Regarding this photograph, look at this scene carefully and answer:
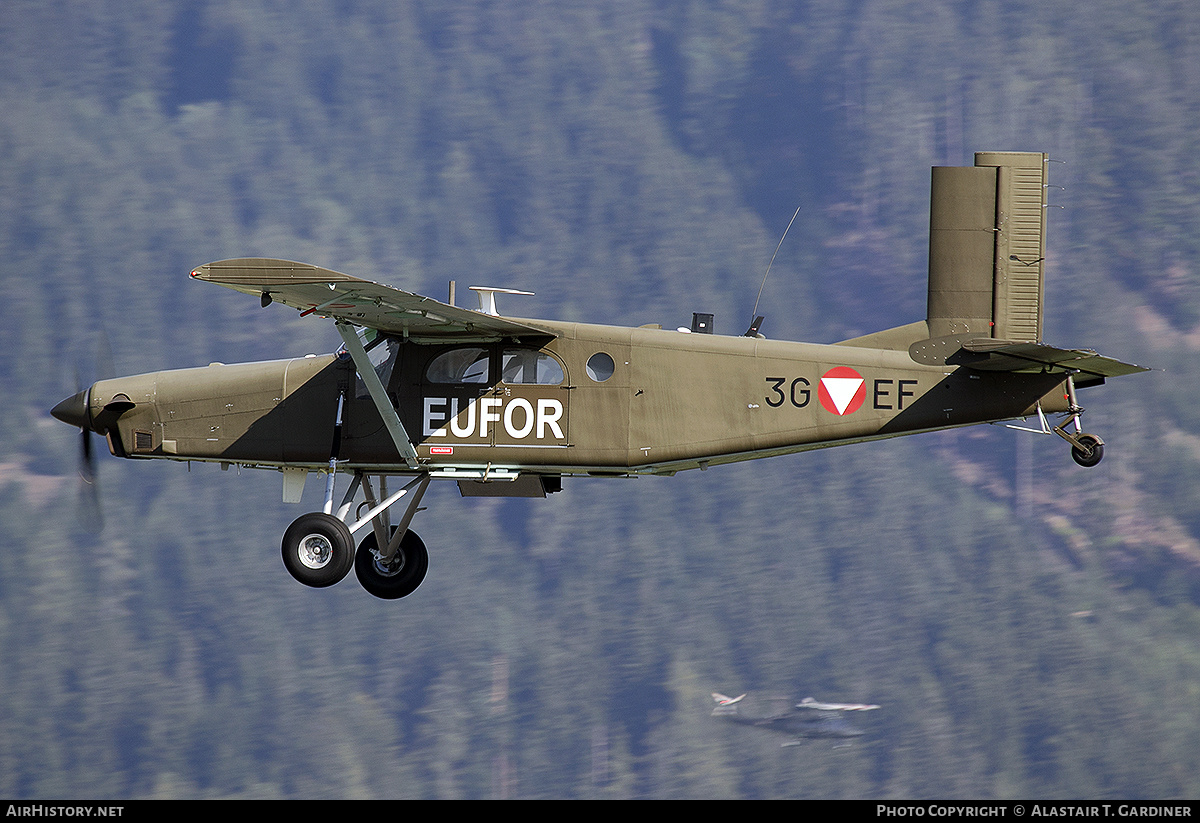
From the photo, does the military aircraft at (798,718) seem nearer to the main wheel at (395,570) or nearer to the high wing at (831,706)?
the high wing at (831,706)

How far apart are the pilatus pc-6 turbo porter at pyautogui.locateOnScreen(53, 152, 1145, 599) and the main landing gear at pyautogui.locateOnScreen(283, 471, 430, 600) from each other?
0.03 meters

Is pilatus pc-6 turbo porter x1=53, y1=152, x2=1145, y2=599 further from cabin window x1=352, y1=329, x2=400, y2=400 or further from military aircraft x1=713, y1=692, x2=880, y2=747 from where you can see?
military aircraft x1=713, y1=692, x2=880, y2=747

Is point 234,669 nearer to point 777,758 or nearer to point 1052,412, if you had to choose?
point 777,758

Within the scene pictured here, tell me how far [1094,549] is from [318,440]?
13676cm

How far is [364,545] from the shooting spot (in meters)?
20.6

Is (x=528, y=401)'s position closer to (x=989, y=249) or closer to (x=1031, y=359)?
(x=1031, y=359)

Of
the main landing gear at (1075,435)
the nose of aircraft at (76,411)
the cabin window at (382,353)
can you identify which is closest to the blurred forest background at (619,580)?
the nose of aircraft at (76,411)

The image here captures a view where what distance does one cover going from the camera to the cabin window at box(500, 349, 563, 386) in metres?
18.4

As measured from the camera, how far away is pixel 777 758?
12206cm

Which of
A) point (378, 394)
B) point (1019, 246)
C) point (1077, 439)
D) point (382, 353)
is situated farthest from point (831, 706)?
point (378, 394)

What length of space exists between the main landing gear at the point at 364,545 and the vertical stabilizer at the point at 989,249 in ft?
23.3

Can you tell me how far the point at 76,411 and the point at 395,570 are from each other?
4.57 metres

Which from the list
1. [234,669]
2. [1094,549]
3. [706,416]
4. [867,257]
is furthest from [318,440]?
[867,257]

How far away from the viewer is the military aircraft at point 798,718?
12431 centimetres
